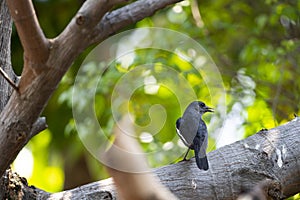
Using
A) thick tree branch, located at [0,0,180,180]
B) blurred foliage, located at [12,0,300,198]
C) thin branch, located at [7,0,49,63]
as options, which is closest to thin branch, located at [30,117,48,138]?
thick tree branch, located at [0,0,180,180]

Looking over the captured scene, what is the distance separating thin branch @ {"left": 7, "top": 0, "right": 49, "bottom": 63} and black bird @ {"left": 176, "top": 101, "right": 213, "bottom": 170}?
0.85m

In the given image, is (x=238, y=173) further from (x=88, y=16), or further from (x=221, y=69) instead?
(x=221, y=69)

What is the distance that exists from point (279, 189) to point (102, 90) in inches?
66.5

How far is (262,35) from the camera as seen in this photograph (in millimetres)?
3986

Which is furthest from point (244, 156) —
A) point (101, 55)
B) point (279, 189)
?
point (101, 55)

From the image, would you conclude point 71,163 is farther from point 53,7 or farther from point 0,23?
point 0,23

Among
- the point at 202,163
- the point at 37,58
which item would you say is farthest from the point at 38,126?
the point at 202,163

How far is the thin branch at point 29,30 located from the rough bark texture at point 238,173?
0.67 metres

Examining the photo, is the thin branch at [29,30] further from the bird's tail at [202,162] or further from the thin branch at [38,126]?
the bird's tail at [202,162]

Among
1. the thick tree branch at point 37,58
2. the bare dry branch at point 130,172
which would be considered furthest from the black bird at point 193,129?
the bare dry branch at point 130,172

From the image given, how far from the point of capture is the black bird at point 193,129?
79.7 inches

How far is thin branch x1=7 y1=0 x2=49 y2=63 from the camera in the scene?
121 centimetres

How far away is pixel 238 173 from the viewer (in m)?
1.95

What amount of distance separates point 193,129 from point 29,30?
3.25ft
